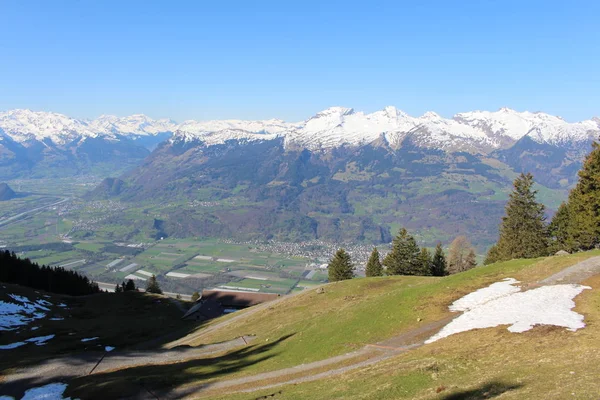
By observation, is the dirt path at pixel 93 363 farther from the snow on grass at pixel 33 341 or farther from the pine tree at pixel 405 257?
the pine tree at pixel 405 257

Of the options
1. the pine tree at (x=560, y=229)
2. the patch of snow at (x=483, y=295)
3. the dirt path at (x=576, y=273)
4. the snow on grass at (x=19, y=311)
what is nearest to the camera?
the patch of snow at (x=483, y=295)

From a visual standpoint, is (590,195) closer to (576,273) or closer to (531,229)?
(576,273)

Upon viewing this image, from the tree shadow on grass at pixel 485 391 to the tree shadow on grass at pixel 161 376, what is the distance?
702 inches

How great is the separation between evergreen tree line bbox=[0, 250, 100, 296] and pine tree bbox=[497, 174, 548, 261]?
347 ft

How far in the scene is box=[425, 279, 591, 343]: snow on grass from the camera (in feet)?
88.4

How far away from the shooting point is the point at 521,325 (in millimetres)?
26672

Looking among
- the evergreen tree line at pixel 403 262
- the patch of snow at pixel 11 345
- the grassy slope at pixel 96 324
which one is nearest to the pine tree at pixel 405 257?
the evergreen tree line at pixel 403 262

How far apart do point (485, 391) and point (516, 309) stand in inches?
544

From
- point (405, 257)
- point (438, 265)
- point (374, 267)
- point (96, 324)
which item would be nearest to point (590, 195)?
point (405, 257)

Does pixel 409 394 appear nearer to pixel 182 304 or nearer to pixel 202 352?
pixel 202 352

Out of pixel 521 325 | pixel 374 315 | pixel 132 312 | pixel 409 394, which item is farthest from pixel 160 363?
pixel 132 312

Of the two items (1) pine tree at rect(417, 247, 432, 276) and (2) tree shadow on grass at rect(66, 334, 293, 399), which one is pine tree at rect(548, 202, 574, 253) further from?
(2) tree shadow on grass at rect(66, 334, 293, 399)

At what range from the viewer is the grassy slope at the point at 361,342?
22.2 m

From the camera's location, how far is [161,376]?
3106cm
